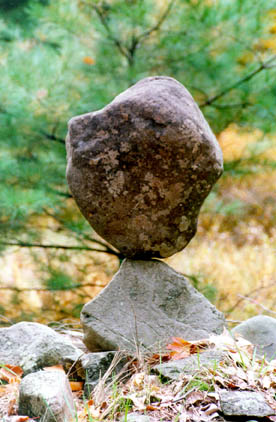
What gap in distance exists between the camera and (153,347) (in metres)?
2.26

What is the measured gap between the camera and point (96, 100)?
12.2 ft

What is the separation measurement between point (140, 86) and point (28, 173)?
1683 mm

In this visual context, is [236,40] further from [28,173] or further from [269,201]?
[269,201]

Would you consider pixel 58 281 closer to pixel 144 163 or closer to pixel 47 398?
pixel 144 163

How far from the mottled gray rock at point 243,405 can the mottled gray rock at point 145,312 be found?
1.79 feet

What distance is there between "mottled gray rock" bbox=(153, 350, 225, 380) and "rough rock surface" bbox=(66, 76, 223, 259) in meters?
0.55

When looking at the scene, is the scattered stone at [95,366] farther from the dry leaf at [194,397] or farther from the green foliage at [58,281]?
the green foliage at [58,281]

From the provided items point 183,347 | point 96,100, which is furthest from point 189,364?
point 96,100

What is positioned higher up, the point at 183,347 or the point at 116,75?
the point at 116,75

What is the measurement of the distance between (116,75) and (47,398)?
9.05 ft

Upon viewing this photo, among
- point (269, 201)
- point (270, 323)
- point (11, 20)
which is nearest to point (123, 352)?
point (270, 323)

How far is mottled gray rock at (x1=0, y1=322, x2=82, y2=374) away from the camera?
2078 millimetres

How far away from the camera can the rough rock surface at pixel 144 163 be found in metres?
2.20

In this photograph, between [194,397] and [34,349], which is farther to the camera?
[34,349]
